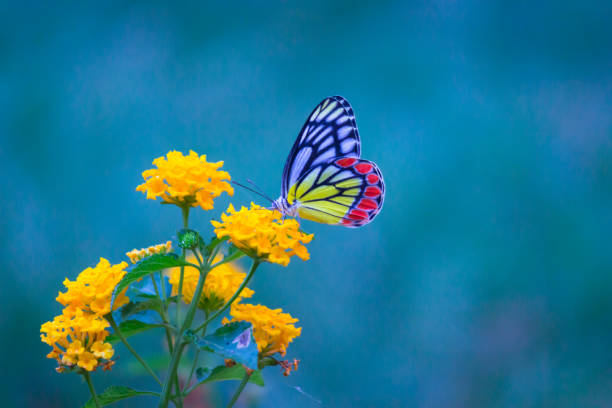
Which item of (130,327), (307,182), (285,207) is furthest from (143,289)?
(307,182)

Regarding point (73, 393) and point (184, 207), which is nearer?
point (184, 207)

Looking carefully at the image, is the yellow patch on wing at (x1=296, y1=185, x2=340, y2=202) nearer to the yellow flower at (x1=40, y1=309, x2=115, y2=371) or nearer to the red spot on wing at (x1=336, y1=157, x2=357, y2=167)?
the red spot on wing at (x1=336, y1=157, x2=357, y2=167)

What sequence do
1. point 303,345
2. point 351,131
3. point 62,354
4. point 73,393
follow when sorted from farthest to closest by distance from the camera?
Answer: 1. point 303,345
2. point 73,393
3. point 351,131
4. point 62,354

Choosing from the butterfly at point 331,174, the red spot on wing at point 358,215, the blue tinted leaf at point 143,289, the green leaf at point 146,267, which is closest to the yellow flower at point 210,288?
the blue tinted leaf at point 143,289

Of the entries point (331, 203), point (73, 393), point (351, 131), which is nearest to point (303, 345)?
point (73, 393)

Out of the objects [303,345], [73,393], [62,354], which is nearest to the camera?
[62,354]

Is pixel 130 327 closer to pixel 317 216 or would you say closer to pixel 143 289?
pixel 143 289

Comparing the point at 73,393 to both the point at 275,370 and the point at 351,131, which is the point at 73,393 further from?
the point at 351,131
